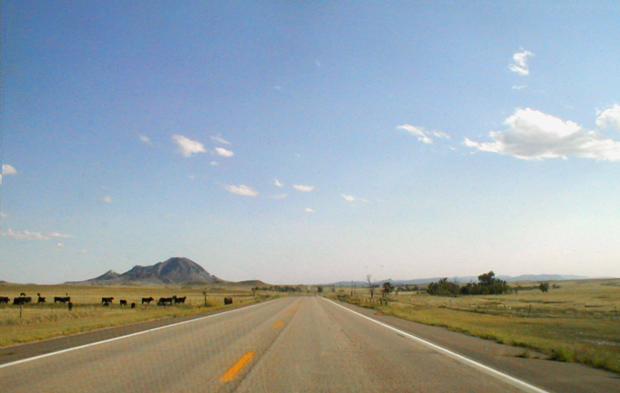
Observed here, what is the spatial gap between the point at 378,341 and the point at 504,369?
4.86 m

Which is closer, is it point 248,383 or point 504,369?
point 248,383

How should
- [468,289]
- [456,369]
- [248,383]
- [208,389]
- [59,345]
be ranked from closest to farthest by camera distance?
[208,389] < [248,383] < [456,369] < [59,345] < [468,289]

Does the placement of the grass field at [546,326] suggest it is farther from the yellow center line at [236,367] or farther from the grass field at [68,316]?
the grass field at [68,316]

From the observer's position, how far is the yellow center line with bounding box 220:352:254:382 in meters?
7.18

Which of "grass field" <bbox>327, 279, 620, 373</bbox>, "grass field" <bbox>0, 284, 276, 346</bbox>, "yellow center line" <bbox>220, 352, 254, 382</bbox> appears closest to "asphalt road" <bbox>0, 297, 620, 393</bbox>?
"yellow center line" <bbox>220, 352, 254, 382</bbox>

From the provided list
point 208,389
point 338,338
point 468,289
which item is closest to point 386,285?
point 468,289

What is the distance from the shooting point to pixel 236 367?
27.0 feet

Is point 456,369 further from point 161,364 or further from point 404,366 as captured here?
point 161,364

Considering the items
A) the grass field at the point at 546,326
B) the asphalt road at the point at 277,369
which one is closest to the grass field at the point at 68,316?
the asphalt road at the point at 277,369

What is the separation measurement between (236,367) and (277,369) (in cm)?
81

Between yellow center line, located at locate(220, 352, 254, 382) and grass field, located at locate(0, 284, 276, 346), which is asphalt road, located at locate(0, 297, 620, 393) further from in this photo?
grass field, located at locate(0, 284, 276, 346)

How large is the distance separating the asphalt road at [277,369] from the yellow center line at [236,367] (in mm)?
19

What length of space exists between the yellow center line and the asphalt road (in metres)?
0.02

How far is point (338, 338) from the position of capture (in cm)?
1388
